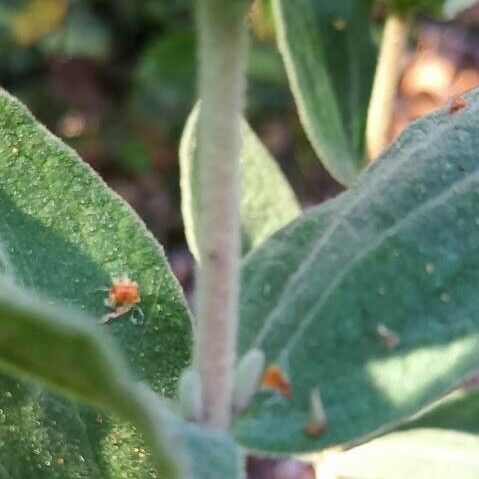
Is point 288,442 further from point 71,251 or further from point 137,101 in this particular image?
point 137,101

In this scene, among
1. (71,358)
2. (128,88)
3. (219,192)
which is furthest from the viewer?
(128,88)

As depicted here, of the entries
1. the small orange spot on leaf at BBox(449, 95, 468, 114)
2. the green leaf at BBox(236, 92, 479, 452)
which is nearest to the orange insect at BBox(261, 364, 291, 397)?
the green leaf at BBox(236, 92, 479, 452)

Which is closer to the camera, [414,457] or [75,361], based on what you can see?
[75,361]

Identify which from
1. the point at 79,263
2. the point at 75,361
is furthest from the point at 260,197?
the point at 75,361

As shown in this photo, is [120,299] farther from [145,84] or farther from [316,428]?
[145,84]

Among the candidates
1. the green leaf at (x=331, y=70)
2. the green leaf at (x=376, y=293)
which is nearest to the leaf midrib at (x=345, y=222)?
the green leaf at (x=376, y=293)

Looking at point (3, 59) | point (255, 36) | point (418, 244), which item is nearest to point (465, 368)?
point (418, 244)

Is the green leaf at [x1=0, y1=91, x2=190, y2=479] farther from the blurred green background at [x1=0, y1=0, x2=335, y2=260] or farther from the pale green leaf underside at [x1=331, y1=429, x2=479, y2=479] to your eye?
the blurred green background at [x1=0, y1=0, x2=335, y2=260]
